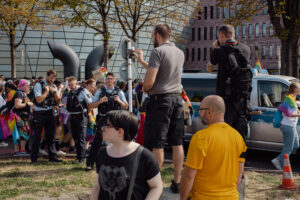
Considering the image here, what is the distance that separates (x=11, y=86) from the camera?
983 centimetres

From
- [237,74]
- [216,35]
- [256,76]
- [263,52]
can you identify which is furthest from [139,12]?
[263,52]

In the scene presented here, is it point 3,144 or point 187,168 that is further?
point 3,144

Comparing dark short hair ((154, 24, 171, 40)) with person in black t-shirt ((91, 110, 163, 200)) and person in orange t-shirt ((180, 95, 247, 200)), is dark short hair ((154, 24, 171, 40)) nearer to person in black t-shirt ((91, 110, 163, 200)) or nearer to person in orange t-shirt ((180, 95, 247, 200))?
person in orange t-shirt ((180, 95, 247, 200))

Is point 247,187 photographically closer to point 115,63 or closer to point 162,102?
point 162,102

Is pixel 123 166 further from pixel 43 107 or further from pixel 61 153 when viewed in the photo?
pixel 61 153

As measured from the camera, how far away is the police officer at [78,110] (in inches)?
283

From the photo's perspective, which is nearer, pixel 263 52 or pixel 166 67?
pixel 166 67

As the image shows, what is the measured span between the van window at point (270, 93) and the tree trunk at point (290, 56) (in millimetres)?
6953

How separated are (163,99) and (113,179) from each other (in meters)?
2.08

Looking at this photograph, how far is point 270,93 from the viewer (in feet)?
25.3

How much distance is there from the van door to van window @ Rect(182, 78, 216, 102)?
3.48ft

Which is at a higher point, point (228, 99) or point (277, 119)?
point (228, 99)

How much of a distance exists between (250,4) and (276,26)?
2276 mm

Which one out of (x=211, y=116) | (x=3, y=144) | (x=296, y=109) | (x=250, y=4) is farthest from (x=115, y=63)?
(x=211, y=116)
